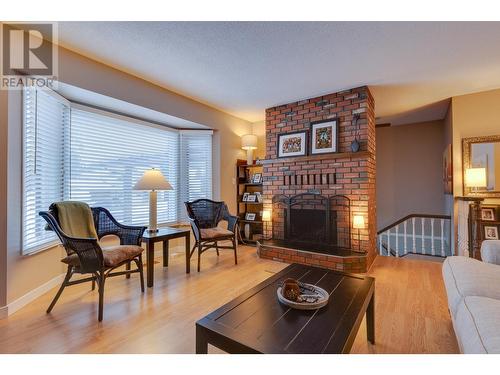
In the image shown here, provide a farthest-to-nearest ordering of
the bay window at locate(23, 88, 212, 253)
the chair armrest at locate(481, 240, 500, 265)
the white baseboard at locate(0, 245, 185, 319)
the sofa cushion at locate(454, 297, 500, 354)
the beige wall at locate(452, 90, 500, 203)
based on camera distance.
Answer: the beige wall at locate(452, 90, 500, 203), the bay window at locate(23, 88, 212, 253), the white baseboard at locate(0, 245, 185, 319), the chair armrest at locate(481, 240, 500, 265), the sofa cushion at locate(454, 297, 500, 354)

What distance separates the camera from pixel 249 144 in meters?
4.46

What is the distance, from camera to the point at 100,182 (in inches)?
125

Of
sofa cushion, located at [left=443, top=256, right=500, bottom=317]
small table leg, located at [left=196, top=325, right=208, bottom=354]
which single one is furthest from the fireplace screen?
small table leg, located at [left=196, top=325, right=208, bottom=354]

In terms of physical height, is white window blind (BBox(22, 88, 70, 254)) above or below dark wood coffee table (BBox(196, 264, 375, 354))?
above

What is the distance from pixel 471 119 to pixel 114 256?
4815mm

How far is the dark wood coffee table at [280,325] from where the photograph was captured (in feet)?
3.30

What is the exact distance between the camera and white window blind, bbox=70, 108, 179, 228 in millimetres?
2986

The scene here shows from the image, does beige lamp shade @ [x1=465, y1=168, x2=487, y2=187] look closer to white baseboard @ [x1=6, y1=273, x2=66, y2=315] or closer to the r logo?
the r logo

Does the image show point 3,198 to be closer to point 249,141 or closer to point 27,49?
point 27,49

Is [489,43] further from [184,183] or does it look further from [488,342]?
[184,183]

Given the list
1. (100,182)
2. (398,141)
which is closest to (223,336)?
(100,182)

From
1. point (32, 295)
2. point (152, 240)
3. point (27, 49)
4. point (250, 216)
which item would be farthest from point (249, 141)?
point (32, 295)

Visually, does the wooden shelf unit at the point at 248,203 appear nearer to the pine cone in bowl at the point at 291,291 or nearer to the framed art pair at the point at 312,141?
the framed art pair at the point at 312,141

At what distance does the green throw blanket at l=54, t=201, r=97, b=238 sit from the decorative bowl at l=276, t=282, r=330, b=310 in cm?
203
